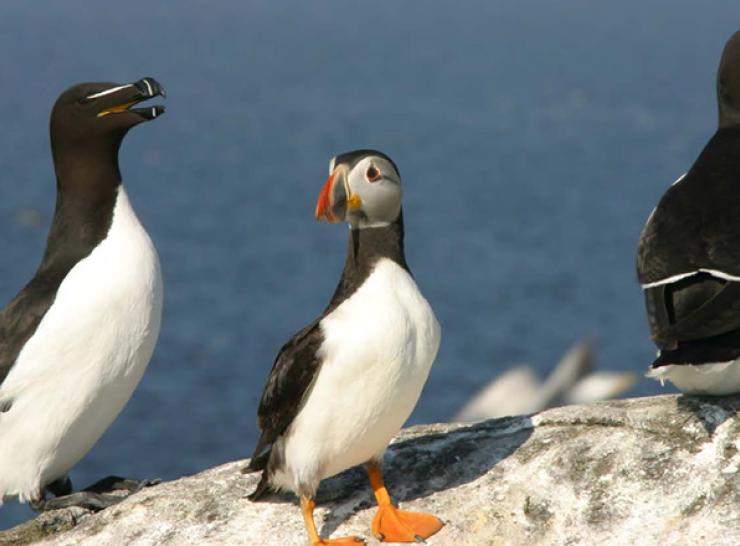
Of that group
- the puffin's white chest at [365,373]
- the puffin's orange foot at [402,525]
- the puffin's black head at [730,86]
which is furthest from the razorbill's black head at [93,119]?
the puffin's black head at [730,86]

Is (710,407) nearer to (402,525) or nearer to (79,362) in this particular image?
(402,525)

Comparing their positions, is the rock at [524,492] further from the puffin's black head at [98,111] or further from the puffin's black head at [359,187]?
the puffin's black head at [98,111]

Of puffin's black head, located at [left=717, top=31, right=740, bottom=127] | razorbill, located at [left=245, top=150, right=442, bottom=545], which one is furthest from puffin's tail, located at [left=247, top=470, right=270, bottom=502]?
puffin's black head, located at [left=717, top=31, right=740, bottom=127]

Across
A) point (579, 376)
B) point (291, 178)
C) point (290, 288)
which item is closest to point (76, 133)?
point (579, 376)

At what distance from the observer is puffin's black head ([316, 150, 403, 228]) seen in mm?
5773

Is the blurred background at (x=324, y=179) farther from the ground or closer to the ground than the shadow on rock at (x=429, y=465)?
closer to the ground

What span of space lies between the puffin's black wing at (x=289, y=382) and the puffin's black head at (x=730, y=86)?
241 cm

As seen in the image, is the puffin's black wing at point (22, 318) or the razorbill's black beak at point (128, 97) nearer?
the puffin's black wing at point (22, 318)

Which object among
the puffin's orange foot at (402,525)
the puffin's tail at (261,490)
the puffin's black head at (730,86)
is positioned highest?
the puffin's black head at (730,86)

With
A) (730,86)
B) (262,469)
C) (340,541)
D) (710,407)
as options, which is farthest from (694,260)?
(262,469)

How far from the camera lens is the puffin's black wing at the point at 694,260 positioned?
5809 millimetres

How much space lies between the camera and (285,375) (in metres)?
5.93

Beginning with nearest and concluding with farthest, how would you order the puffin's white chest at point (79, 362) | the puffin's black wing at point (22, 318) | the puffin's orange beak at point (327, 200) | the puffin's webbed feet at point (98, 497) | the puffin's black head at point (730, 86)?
the puffin's orange beak at point (327, 200) < the puffin's webbed feet at point (98, 497) < the puffin's white chest at point (79, 362) < the puffin's black wing at point (22, 318) < the puffin's black head at point (730, 86)

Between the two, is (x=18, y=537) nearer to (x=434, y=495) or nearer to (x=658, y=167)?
(x=434, y=495)
